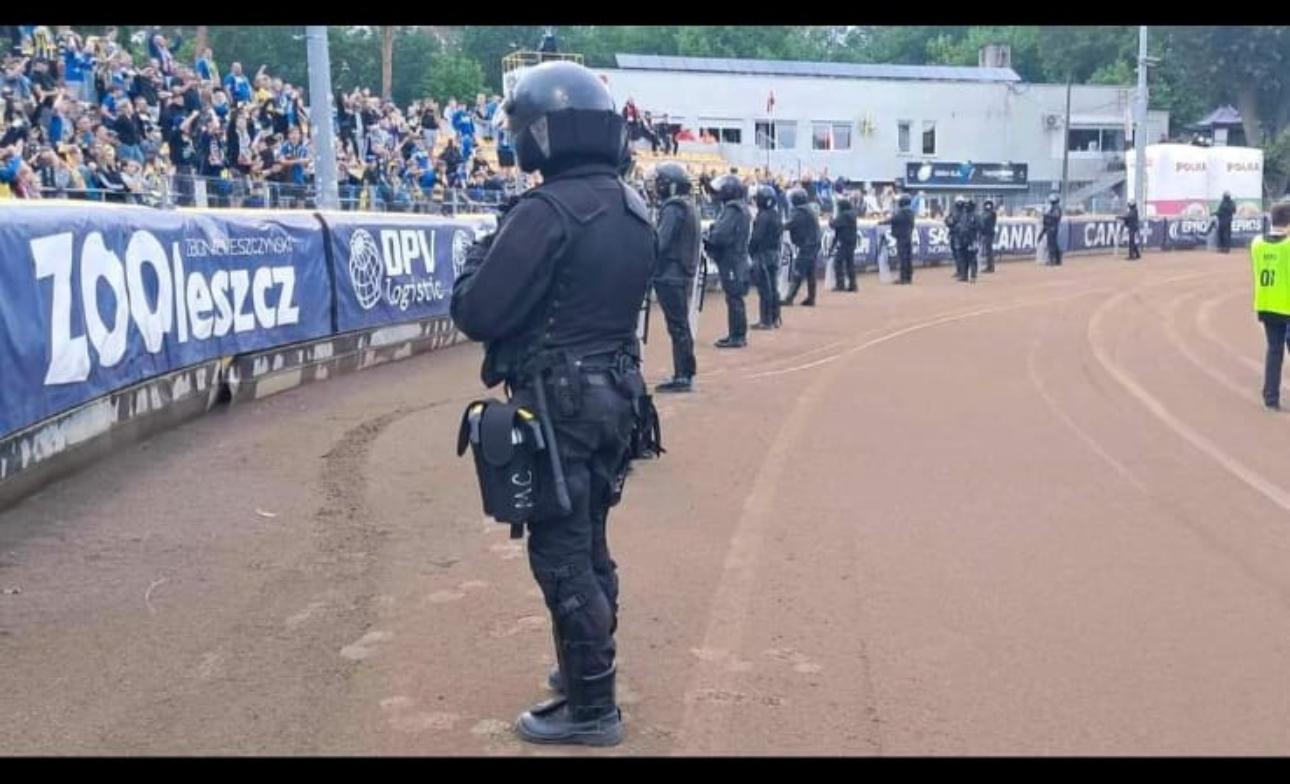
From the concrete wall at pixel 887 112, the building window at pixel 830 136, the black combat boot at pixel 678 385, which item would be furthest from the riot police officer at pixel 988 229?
the building window at pixel 830 136

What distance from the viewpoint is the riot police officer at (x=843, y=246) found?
949 inches

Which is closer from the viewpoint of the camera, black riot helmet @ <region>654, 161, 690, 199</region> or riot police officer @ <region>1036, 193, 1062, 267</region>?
black riot helmet @ <region>654, 161, 690, 199</region>

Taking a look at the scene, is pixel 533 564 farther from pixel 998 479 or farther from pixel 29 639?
pixel 998 479

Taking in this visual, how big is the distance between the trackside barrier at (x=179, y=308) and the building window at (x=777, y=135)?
152 ft

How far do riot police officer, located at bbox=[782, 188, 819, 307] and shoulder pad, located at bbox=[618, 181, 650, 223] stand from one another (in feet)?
53.0

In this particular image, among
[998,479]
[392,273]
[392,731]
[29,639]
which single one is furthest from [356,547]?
[392,273]

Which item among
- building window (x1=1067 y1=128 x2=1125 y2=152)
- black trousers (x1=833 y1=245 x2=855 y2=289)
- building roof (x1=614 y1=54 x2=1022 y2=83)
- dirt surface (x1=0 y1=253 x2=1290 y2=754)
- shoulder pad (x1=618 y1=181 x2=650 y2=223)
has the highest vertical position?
building roof (x1=614 y1=54 x2=1022 y2=83)

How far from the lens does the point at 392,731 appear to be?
4.48 m

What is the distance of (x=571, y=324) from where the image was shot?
4324 millimetres

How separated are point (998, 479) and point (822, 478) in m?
1.15

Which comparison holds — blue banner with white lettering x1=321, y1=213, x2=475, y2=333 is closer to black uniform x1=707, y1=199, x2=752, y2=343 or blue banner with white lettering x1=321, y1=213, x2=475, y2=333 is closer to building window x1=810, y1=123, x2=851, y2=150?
black uniform x1=707, y1=199, x2=752, y2=343

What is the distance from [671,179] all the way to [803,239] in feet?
31.3

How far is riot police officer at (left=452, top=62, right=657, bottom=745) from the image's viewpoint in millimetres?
4227

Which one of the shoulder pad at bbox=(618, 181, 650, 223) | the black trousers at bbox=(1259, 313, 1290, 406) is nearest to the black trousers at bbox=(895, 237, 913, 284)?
the black trousers at bbox=(1259, 313, 1290, 406)
